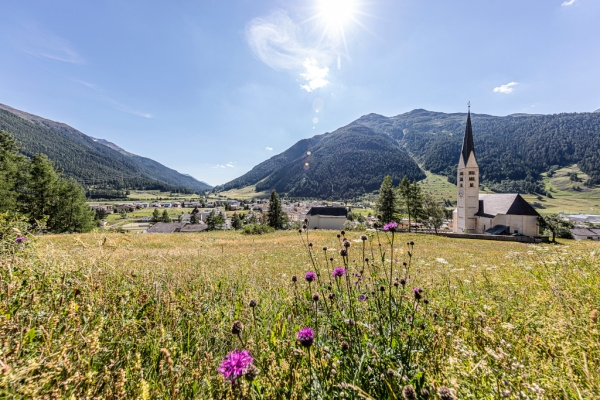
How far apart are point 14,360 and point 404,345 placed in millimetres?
3239

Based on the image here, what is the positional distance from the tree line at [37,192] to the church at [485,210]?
63.9 metres

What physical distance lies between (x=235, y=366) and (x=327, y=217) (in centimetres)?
6328

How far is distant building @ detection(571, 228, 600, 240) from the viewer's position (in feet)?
207

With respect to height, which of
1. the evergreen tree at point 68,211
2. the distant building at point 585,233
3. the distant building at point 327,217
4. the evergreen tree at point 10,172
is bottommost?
the distant building at point 585,233

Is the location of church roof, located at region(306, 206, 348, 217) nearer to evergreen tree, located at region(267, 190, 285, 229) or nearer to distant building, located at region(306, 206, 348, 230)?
distant building, located at region(306, 206, 348, 230)

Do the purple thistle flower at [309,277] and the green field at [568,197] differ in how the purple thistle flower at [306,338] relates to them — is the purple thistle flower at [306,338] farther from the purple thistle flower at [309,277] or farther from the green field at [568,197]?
the green field at [568,197]

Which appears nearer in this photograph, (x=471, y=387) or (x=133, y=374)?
(x=471, y=387)

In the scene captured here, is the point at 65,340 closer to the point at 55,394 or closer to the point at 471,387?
the point at 55,394

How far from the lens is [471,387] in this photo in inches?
63.7

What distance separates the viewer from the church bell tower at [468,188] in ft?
150

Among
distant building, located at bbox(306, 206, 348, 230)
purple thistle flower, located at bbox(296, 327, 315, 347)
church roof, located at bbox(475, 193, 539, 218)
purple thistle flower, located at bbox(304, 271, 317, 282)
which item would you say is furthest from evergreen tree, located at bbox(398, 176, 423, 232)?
purple thistle flower, located at bbox(296, 327, 315, 347)

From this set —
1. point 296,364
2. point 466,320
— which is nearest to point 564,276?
point 466,320

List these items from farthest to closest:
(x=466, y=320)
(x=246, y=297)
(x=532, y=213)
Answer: (x=532, y=213) < (x=246, y=297) < (x=466, y=320)

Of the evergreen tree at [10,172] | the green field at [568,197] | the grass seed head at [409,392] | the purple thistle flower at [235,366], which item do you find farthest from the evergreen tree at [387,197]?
the green field at [568,197]
